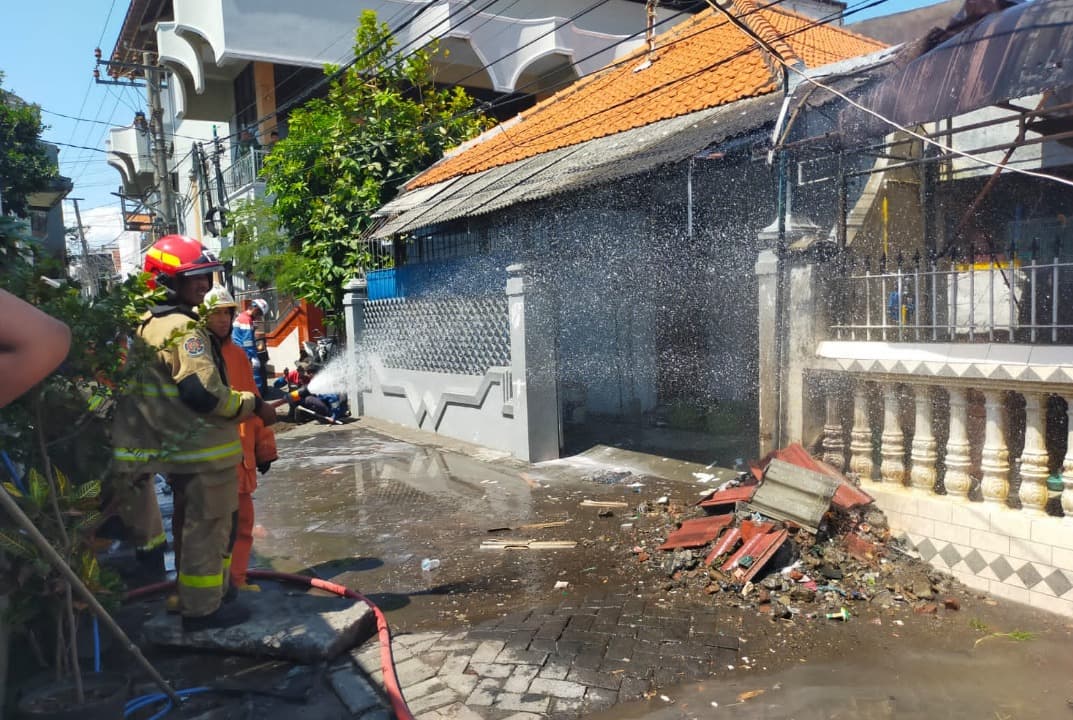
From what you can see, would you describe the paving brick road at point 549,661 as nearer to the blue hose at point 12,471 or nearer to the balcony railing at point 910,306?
the blue hose at point 12,471

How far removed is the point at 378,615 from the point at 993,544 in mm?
3410

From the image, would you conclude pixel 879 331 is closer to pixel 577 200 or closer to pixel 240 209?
pixel 577 200

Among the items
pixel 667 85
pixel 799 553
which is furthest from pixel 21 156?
pixel 799 553

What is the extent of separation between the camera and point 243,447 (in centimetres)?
438

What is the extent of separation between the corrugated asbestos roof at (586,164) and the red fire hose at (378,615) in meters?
4.62

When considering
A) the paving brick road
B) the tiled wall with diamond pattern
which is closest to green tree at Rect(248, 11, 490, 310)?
the paving brick road

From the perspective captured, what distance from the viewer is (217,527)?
388cm

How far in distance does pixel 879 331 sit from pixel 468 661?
335 centimetres

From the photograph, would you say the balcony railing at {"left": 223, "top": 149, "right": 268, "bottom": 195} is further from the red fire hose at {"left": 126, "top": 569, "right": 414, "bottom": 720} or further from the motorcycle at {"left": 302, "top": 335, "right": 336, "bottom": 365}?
the red fire hose at {"left": 126, "top": 569, "right": 414, "bottom": 720}

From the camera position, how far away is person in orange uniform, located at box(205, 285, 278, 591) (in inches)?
167

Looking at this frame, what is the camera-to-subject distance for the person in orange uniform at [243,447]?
425 centimetres

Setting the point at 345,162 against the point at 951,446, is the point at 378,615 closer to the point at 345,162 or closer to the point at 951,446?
the point at 951,446

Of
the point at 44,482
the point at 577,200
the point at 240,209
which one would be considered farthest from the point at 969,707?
the point at 240,209

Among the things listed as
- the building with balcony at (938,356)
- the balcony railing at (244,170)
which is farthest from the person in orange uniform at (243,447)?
the balcony railing at (244,170)
